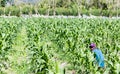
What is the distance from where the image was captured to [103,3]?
270ft

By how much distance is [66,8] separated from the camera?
7550cm

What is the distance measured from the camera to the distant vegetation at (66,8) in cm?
6832

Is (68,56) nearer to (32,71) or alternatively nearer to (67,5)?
(32,71)

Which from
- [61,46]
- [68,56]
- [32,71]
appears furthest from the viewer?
[61,46]

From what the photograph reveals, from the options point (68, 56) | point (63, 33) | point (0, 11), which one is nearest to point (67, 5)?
point (0, 11)

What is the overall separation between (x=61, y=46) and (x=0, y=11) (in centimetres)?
5354

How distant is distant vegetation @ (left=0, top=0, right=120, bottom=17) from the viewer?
2690 inches

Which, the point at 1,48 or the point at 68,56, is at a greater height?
the point at 1,48

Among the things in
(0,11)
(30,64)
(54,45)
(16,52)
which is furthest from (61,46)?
(0,11)

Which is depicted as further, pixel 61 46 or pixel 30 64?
pixel 61 46

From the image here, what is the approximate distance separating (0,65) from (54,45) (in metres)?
7.16

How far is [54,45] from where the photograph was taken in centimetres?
1759

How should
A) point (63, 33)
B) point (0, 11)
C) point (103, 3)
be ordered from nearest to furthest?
point (63, 33), point (0, 11), point (103, 3)

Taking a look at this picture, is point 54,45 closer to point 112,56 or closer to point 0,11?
point 112,56
